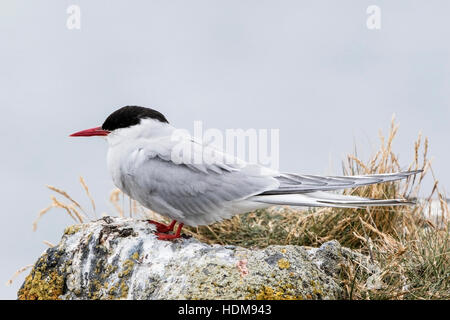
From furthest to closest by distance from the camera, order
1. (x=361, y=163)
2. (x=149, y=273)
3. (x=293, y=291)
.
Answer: (x=361, y=163), (x=149, y=273), (x=293, y=291)

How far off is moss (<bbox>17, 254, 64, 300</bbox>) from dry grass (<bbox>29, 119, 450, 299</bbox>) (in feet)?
4.97

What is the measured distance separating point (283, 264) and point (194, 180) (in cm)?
106

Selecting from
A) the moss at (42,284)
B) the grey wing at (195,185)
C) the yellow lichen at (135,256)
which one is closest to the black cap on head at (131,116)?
the grey wing at (195,185)

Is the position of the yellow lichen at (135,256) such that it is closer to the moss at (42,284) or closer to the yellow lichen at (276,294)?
the moss at (42,284)

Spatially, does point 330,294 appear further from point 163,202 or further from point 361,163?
point 361,163

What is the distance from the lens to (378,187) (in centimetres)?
654

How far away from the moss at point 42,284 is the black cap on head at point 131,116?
4.06 feet

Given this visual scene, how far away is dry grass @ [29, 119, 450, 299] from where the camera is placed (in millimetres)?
4941

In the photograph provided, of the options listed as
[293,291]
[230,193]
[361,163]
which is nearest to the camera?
[293,291]

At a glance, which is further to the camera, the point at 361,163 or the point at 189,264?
the point at 361,163

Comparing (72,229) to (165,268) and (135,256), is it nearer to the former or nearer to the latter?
(135,256)

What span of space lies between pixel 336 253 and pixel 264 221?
209 cm

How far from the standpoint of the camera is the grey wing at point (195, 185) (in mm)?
4777
